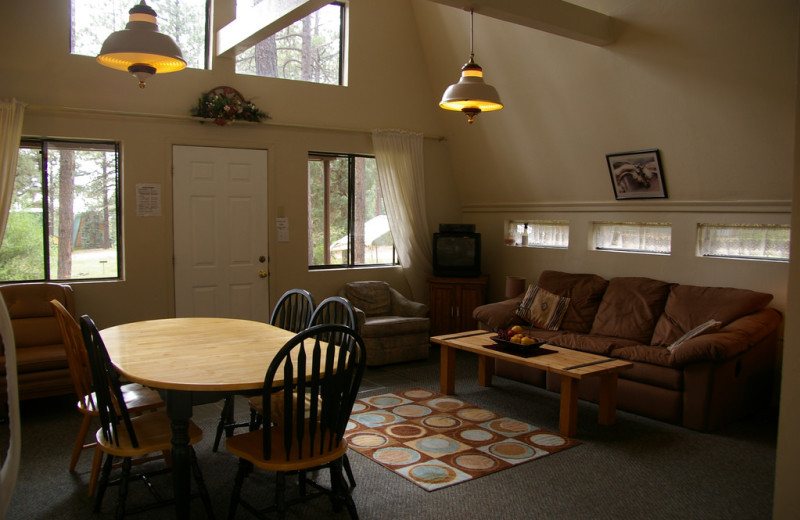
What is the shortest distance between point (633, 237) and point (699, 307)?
1041 millimetres

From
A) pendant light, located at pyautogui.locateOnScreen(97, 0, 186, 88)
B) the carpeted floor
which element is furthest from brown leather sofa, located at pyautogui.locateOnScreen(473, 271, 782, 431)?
pendant light, located at pyautogui.locateOnScreen(97, 0, 186, 88)

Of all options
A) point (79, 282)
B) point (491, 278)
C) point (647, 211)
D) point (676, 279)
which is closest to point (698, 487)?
point (676, 279)

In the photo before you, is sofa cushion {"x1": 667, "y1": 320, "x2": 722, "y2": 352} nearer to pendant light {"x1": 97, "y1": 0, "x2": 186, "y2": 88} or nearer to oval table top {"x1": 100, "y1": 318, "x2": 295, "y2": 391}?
oval table top {"x1": 100, "y1": 318, "x2": 295, "y2": 391}

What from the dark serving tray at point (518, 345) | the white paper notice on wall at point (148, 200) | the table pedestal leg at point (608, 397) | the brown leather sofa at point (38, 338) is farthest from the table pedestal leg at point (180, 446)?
the white paper notice on wall at point (148, 200)

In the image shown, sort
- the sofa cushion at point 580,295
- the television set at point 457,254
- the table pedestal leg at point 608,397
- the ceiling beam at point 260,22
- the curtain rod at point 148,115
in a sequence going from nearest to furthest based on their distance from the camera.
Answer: the ceiling beam at point 260,22 → the table pedestal leg at point 608,397 → the curtain rod at point 148,115 → the sofa cushion at point 580,295 → the television set at point 457,254

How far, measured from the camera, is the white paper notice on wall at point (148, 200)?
5074 millimetres

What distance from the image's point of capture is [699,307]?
4.58m

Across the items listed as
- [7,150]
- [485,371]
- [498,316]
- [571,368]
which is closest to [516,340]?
[571,368]

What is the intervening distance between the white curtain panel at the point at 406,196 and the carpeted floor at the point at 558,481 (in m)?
2.57

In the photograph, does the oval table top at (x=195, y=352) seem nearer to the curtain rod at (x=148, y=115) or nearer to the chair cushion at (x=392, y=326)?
the chair cushion at (x=392, y=326)

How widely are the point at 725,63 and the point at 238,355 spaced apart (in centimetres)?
358

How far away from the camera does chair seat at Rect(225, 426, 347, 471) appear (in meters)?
2.38

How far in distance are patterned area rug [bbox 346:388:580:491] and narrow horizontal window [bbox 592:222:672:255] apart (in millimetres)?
2122

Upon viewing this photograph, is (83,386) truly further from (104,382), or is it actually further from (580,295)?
(580,295)
